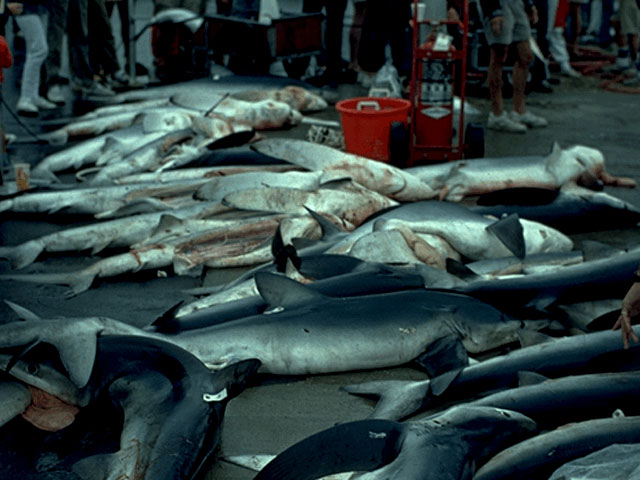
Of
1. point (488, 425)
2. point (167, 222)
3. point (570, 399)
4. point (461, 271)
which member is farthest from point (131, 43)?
point (488, 425)

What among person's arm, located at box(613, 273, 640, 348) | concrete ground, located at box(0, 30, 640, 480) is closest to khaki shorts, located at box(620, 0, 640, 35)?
A: concrete ground, located at box(0, 30, 640, 480)

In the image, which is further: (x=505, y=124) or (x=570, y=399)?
(x=505, y=124)

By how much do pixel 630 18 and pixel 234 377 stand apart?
12.6m

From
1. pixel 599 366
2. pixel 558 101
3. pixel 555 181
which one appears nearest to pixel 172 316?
pixel 599 366

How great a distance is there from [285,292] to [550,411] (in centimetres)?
146

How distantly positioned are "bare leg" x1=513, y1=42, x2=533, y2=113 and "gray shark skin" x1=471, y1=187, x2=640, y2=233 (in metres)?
3.37

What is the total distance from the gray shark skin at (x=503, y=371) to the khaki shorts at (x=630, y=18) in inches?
455

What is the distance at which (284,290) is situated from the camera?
4.45m

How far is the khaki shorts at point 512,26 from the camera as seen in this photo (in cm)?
922

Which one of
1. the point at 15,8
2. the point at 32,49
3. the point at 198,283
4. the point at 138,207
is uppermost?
the point at 15,8

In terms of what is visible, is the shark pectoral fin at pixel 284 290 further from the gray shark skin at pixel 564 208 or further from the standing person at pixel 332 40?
the standing person at pixel 332 40

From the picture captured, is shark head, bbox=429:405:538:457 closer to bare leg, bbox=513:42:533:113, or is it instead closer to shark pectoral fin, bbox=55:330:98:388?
shark pectoral fin, bbox=55:330:98:388

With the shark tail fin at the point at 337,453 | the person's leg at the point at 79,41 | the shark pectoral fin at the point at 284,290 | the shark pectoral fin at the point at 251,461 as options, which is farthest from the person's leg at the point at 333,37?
the shark tail fin at the point at 337,453

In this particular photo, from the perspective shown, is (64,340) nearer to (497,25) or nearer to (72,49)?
(497,25)
